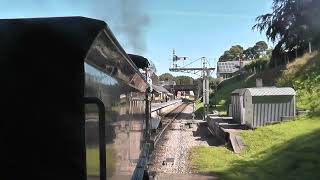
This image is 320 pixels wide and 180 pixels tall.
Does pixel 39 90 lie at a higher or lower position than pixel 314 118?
higher

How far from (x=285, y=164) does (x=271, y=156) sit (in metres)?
2.08

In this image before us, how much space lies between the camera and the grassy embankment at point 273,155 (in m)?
13.5

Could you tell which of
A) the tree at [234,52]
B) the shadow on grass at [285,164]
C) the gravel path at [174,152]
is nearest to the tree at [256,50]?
the tree at [234,52]

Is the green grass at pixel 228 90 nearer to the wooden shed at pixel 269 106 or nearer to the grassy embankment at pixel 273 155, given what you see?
the wooden shed at pixel 269 106

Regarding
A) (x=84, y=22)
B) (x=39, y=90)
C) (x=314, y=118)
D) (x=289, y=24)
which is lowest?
(x=314, y=118)

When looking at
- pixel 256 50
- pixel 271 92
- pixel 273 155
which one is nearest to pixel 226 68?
pixel 256 50

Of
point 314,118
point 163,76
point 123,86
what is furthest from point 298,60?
point 163,76

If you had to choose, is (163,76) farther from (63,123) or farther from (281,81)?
(63,123)

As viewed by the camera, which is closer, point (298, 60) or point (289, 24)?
point (298, 60)

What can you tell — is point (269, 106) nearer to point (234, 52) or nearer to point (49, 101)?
point (49, 101)

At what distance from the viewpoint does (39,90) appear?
113 inches

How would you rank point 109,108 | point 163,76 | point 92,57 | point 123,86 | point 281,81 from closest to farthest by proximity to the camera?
point 92,57, point 109,108, point 123,86, point 281,81, point 163,76

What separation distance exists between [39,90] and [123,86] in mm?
2448

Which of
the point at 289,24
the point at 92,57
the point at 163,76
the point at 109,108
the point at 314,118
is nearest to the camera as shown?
the point at 92,57
